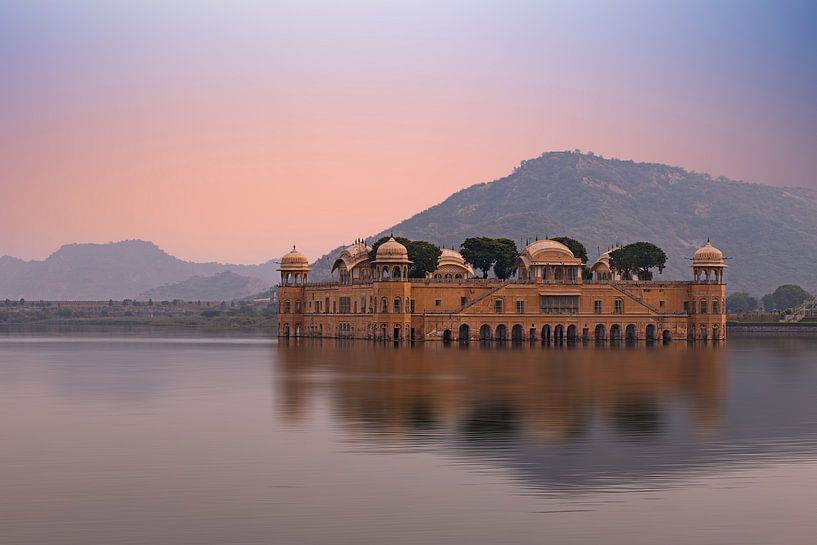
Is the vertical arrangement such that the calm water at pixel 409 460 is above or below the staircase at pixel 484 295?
below

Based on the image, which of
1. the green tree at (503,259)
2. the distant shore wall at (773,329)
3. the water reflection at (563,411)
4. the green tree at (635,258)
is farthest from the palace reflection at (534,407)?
the distant shore wall at (773,329)

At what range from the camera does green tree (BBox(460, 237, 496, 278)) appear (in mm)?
141000

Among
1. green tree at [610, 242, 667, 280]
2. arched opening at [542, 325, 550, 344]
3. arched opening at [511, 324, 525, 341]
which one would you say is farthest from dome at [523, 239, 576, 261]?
green tree at [610, 242, 667, 280]

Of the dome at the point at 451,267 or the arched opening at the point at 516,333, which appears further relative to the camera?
the dome at the point at 451,267

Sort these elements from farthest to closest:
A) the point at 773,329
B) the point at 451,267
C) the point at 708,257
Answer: the point at 773,329
the point at 451,267
the point at 708,257

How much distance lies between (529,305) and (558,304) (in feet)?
10.3

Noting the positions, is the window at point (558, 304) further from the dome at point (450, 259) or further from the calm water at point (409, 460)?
the calm water at point (409, 460)

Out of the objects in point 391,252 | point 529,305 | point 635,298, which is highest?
point 391,252

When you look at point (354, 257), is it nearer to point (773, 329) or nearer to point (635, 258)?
point (635, 258)

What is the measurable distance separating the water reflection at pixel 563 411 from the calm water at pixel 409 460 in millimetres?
141

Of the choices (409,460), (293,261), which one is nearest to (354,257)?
(293,261)

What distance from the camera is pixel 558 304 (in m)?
128

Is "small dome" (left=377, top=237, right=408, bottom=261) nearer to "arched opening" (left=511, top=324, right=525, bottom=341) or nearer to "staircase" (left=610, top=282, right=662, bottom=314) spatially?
"arched opening" (left=511, top=324, right=525, bottom=341)

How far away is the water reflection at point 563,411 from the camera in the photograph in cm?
3269
